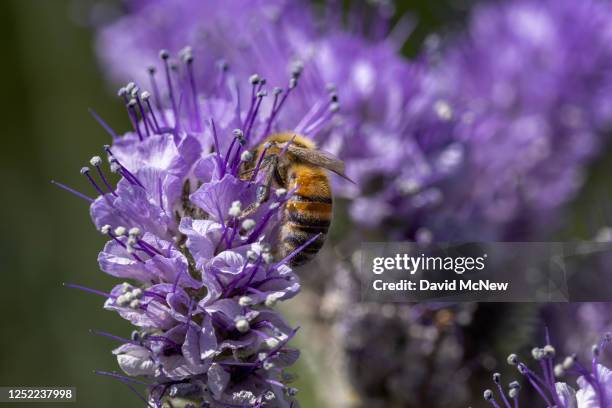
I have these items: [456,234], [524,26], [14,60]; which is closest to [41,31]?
[14,60]

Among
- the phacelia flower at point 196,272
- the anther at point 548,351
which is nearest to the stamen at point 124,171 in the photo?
the phacelia flower at point 196,272

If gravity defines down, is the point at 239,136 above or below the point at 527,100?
below

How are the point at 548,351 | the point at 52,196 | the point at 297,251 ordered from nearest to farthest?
the point at 548,351 < the point at 297,251 < the point at 52,196

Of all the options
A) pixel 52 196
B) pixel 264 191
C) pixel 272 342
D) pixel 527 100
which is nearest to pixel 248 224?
pixel 264 191

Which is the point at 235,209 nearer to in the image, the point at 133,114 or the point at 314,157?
the point at 314,157

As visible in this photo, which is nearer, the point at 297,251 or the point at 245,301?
the point at 245,301
